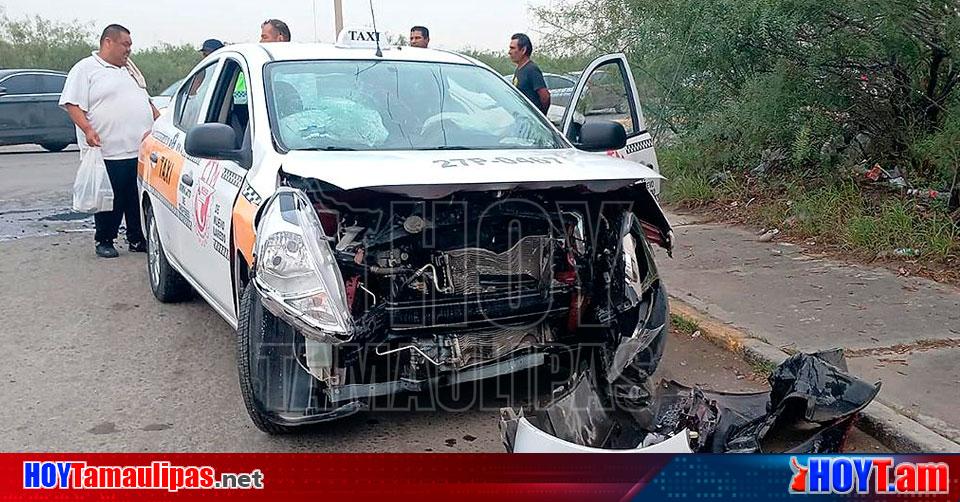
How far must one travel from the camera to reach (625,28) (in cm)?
876

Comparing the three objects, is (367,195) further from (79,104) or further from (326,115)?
(79,104)

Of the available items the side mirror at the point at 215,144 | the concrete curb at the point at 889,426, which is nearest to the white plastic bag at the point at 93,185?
the side mirror at the point at 215,144

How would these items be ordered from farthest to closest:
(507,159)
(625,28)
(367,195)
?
(625,28) < (507,159) < (367,195)

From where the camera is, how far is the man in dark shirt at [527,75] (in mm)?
7688

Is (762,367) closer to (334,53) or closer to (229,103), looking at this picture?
(334,53)

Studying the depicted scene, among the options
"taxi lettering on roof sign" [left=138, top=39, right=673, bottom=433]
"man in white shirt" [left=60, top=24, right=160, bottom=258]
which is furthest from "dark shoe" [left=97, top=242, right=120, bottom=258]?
"taxi lettering on roof sign" [left=138, top=39, right=673, bottom=433]

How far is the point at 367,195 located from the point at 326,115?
0.98m

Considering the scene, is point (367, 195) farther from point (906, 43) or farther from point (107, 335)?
point (906, 43)

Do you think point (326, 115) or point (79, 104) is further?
point (79, 104)

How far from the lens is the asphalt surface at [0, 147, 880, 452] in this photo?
3711mm

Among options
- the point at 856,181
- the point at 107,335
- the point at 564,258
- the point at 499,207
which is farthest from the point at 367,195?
the point at 856,181

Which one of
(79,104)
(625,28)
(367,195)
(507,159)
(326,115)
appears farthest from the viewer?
(625,28)

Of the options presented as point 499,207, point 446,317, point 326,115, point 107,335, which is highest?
point 326,115

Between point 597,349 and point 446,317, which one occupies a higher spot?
point 446,317
